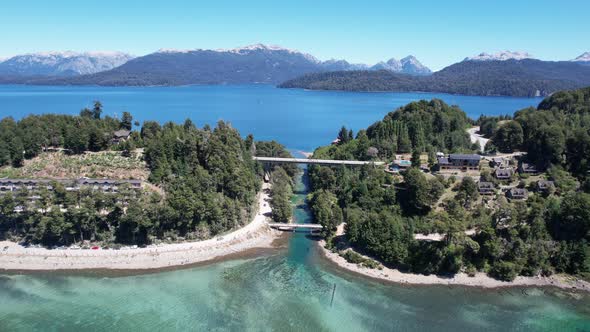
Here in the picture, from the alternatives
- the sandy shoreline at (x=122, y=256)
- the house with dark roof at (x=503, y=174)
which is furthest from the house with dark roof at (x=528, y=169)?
the sandy shoreline at (x=122, y=256)

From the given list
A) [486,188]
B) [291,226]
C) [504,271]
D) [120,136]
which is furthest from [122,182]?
[486,188]

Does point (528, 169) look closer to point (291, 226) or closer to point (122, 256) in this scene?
point (291, 226)

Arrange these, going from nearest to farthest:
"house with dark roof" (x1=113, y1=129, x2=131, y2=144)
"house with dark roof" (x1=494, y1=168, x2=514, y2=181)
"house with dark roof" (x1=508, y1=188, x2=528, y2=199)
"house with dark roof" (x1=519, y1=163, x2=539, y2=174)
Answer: "house with dark roof" (x1=508, y1=188, x2=528, y2=199)
"house with dark roof" (x1=494, y1=168, x2=514, y2=181)
"house with dark roof" (x1=519, y1=163, x2=539, y2=174)
"house with dark roof" (x1=113, y1=129, x2=131, y2=144)

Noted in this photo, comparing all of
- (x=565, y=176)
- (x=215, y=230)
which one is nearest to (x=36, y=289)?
(x=215, y=230)

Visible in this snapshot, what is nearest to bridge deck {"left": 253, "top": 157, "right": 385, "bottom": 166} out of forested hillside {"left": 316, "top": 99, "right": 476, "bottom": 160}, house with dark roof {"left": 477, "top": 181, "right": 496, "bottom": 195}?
forested hillside {"left": 316, "top": 99, "right": 476, "bottom": 160}

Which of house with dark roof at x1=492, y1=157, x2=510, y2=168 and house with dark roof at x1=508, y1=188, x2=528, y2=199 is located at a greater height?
house with dark roof at x1=492, y1=157, x2=510, y2=168

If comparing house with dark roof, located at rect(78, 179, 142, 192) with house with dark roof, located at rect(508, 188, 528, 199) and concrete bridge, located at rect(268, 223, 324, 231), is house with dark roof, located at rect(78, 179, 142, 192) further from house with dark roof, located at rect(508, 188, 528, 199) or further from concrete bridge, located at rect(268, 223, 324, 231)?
house with dark roof, located at rect(508, 188, 528, 199)

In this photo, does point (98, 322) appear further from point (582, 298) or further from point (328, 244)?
point (582, 298)
